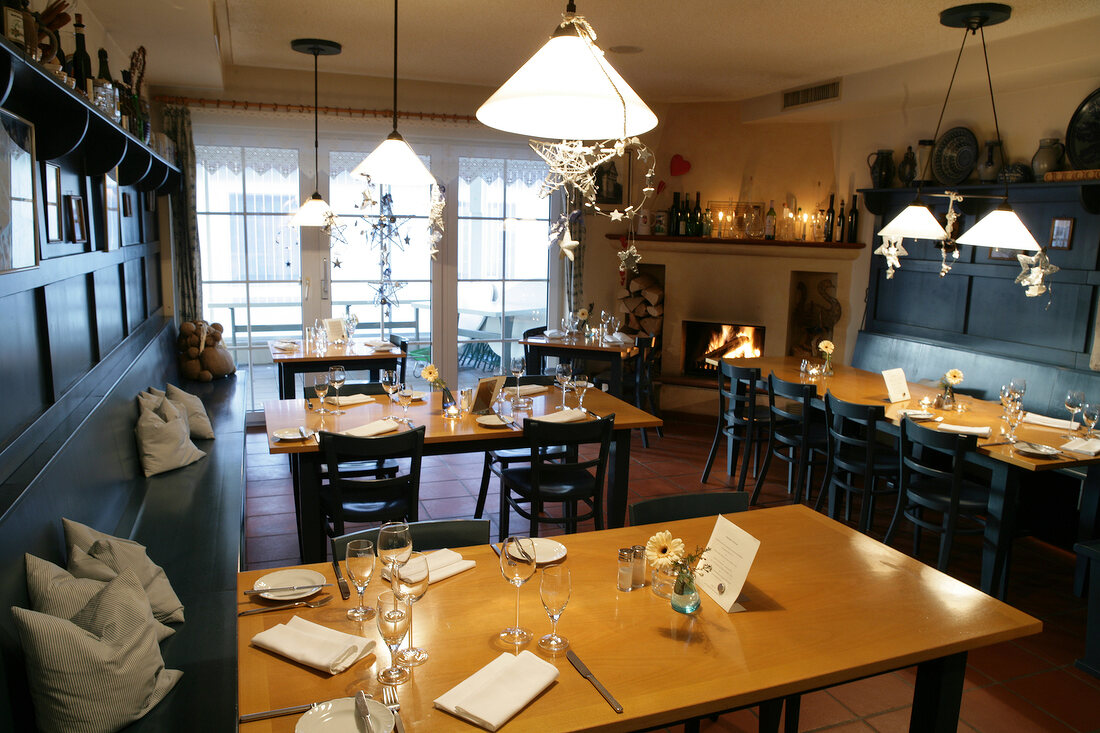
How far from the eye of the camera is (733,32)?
15.7 ft

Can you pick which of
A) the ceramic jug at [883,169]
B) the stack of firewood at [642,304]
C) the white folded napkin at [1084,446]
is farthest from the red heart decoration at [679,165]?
the white folded napkin at [1084,446]

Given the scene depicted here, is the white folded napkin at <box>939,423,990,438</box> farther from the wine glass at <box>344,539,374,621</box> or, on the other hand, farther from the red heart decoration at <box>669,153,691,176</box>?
the red heart decoration at <box>669,153,691,176</box>

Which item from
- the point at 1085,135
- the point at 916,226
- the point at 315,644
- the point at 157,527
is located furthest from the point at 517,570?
the point at 1085,135

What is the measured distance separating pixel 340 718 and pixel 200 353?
524 centimetres

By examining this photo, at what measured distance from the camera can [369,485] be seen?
3.37m

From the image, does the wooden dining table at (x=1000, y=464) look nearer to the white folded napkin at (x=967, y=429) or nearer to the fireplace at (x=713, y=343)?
the white folded napkin at (x=967, y=429)

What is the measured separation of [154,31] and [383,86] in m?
2.49

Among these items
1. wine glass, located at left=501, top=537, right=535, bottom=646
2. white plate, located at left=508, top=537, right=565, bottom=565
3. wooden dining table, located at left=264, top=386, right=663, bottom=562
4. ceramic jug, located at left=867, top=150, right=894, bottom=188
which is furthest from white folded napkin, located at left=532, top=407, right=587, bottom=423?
ceramic jug, located at left=867, top=150, right=894, bottom=188

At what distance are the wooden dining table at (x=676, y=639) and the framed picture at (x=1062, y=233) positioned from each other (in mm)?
3610

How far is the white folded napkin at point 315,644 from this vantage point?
64.8 inches

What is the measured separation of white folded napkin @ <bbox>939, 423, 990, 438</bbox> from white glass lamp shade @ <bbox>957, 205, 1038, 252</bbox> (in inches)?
36.7

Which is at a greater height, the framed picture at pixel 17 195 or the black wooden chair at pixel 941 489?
the framed picture at pixel 17 195

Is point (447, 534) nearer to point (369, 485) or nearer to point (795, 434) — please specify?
point (369, 485)

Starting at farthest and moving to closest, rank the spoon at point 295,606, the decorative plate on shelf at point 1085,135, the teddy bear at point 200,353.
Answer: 1. the teddy bear at point 200,353
2. the decorative plate on shelf at point 1085,135
3. the spoon at point 295,606
